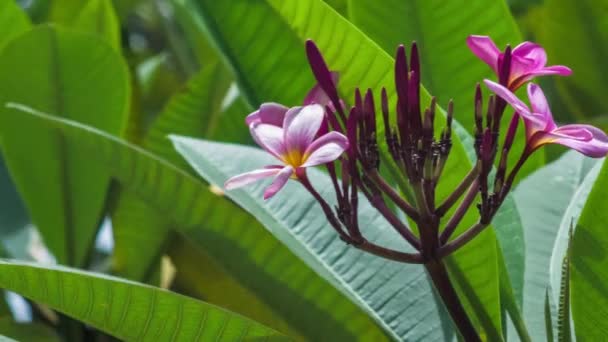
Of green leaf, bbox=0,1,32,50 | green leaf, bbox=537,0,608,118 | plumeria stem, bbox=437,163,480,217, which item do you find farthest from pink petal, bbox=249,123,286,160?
green leaf, bbox=537,0,608,118

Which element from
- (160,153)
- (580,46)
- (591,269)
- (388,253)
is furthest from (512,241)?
(580,46)

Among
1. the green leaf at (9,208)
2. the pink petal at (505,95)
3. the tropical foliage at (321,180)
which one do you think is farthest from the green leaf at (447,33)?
the green leaf at (9,208)

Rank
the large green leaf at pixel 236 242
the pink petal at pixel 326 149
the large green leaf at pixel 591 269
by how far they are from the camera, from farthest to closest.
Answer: the large green leaf at pixel 236 242, the large green leaf at pixel 591 269, the pink petal at pixel 326 149

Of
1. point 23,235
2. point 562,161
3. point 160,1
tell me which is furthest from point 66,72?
point 160,1

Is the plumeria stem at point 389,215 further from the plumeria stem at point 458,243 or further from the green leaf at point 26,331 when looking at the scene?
the green leaf at point 26,331

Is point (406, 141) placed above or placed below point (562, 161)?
above

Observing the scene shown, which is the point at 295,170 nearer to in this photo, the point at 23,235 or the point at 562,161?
the point at 562,161
